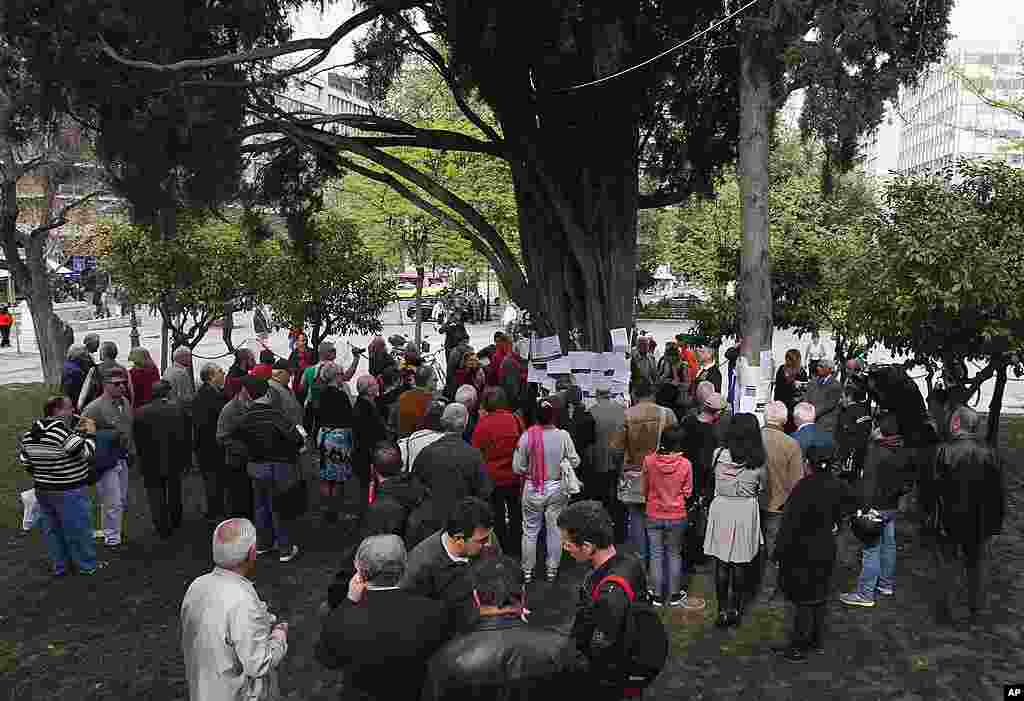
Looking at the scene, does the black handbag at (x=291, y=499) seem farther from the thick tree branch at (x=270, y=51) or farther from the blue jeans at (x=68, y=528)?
the thick tree branch at (x=270, y=51)

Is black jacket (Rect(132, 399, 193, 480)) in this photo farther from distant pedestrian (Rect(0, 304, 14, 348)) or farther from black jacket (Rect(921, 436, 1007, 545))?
distant pedestrian (Rect(0, 304, 14, 348))

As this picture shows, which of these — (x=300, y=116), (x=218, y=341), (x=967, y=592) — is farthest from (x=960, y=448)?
(x=218, y=341)

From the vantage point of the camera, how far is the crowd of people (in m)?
4.00

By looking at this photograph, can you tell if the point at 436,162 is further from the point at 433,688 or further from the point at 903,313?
the point at 433,688

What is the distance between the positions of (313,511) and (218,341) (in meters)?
27.6

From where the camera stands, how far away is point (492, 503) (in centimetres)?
829

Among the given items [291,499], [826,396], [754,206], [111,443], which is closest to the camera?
[291,499]

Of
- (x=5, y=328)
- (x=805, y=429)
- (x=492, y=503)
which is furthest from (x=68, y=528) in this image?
(x=5, y=328)

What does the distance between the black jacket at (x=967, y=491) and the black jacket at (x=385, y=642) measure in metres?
4.44

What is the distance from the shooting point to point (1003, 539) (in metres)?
9.52

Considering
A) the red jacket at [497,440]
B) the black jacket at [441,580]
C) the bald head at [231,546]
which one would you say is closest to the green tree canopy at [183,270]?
the red jacket at [497,440]

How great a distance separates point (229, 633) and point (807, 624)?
4174 mm

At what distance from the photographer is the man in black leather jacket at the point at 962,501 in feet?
22.1

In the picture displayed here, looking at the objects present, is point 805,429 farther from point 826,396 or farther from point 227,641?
point 227,641
